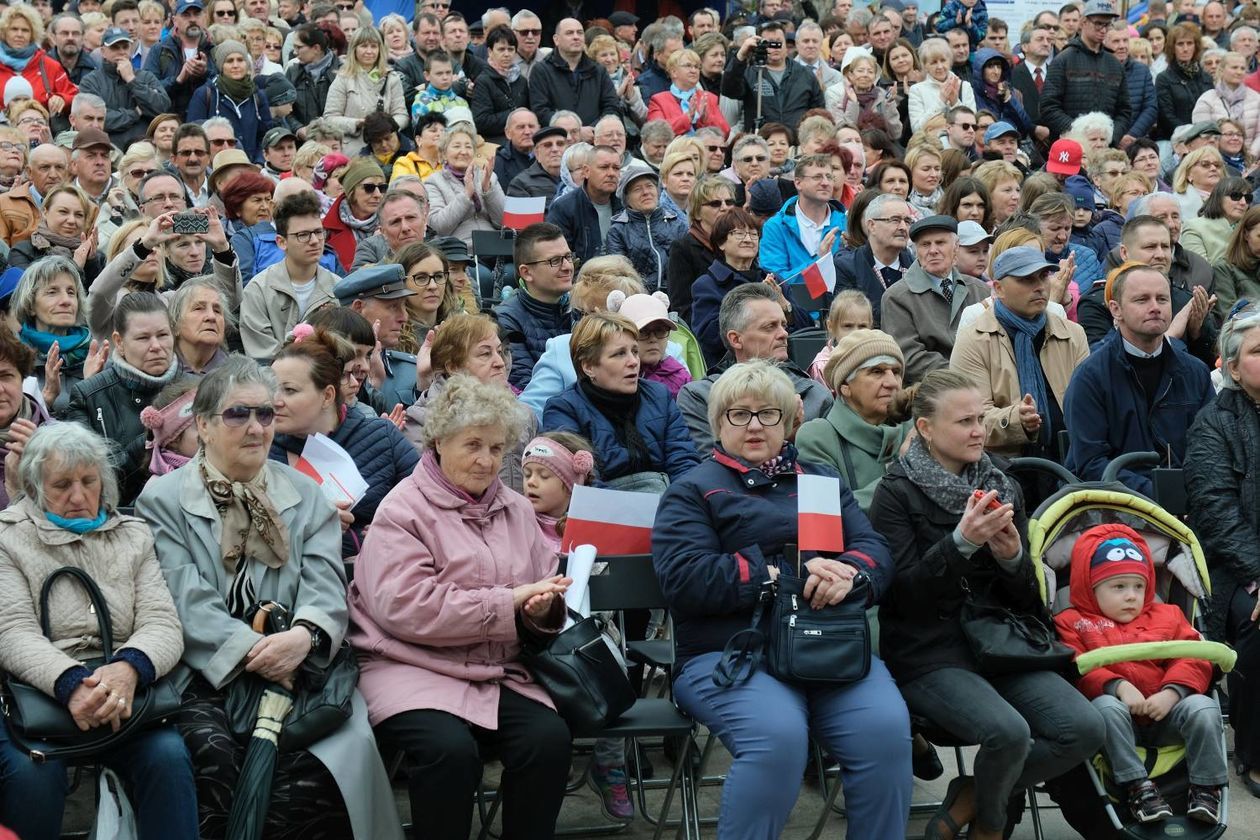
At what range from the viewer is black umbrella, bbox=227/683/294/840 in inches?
171

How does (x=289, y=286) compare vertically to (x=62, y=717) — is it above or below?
above

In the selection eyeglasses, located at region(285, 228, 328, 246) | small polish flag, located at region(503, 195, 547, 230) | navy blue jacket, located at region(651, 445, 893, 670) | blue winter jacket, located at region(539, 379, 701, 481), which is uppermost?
small polish flag, located at region(503, 195, 547, 230)

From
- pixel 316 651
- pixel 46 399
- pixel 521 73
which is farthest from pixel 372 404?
pixel 521 73

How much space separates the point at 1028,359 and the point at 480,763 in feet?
11.3

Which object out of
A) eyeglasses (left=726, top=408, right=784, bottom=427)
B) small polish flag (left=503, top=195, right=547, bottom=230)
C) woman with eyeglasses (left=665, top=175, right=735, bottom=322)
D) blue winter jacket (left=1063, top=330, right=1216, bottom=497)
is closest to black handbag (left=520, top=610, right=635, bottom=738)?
eyeglasses (left=726, top=408, right=784, bottom=427)

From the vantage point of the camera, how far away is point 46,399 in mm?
6148

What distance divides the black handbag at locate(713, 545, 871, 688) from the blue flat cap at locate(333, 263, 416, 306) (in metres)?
2.72

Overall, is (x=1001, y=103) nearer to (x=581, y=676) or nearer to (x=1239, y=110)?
(x=1239, y=110)

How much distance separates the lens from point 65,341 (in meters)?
6.53

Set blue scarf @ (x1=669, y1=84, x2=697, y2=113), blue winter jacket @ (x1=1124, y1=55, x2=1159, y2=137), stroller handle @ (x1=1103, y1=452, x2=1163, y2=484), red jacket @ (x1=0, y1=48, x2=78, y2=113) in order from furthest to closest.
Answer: blue winter jacket @ (x1=1124, y1=55, x2=1159, y2=137), blue scarf @ (x1=669, y1=84, x2=697, y2=113), red jacket @ (x1=0, y1=48, x2=78, y2=113), stroller handle @ (x1=1103, y1=452, x2=1163, y2=484)

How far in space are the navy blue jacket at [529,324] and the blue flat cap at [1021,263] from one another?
200cm

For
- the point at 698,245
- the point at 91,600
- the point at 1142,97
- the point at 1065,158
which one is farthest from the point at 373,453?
the point at 1142,97

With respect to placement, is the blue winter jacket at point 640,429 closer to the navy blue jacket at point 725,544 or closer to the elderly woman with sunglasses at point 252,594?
the navy blue jacket at point 725,544

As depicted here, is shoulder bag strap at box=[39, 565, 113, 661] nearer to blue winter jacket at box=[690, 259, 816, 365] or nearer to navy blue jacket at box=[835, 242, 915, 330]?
blue winter jacket at box=[690, 259, 816, 365]
